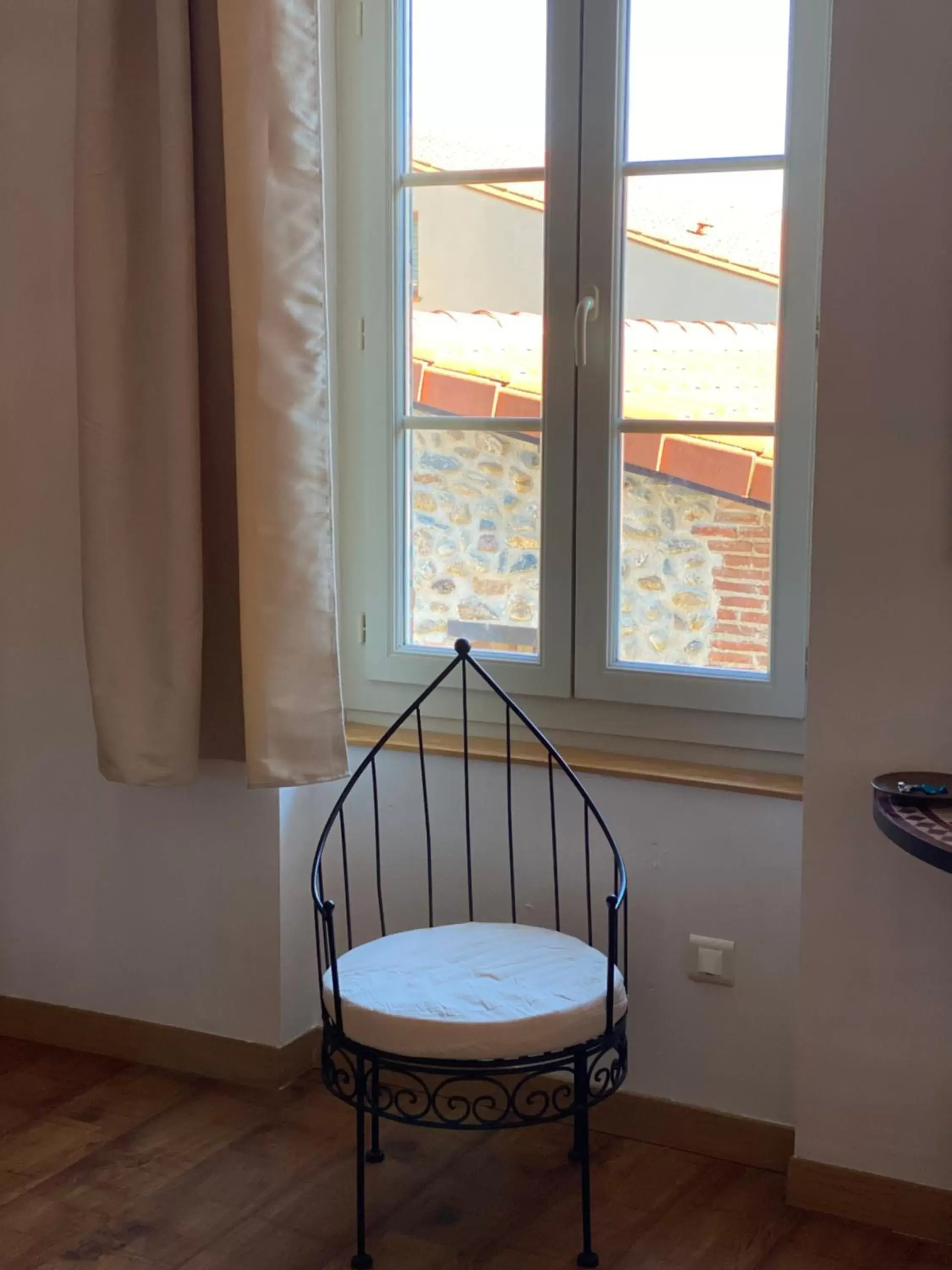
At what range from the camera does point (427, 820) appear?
2.52 metres

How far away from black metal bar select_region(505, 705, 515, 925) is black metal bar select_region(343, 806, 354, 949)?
30cm

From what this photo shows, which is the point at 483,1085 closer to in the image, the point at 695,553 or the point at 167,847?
the point at 167,847

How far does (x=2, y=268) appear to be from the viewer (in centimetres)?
262

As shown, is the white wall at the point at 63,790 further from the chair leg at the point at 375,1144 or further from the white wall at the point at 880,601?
the white wall at the point at 880,601

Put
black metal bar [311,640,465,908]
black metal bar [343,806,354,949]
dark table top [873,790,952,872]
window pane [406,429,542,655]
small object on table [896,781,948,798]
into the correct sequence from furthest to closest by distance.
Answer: window pane [406,429,542,655] < black metal bar [343,806,354,949] < black metal bar [311,640,465,908] < small object on table [896,781,948,798] < dark table top [873,790,952,872]

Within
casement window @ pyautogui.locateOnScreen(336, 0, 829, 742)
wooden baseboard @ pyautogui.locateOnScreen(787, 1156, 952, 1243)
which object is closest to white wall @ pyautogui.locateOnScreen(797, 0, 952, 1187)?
wooden baseboard @ pyautogui.locateOnScreen(787, 1156, 952, 1243)

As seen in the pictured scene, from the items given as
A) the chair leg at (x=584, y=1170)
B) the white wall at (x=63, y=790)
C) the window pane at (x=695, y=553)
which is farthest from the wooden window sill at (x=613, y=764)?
the chair leg at (x=584, y=1170)

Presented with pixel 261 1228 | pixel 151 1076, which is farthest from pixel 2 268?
pixel 261 1228

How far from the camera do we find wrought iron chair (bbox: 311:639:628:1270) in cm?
193

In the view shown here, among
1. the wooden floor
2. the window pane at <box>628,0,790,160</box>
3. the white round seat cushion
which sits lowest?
the wooden floor

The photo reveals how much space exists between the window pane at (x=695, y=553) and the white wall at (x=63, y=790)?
78 centimetres

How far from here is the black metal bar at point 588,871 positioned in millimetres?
2365

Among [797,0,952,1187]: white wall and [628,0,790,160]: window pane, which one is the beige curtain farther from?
[797,0,952,1187]: white wall

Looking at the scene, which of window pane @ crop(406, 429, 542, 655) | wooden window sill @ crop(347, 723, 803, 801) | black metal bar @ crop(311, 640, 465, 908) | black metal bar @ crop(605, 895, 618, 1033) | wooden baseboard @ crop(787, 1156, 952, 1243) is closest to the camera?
black metal bar @ crop(605, 895, 618, 1033)
